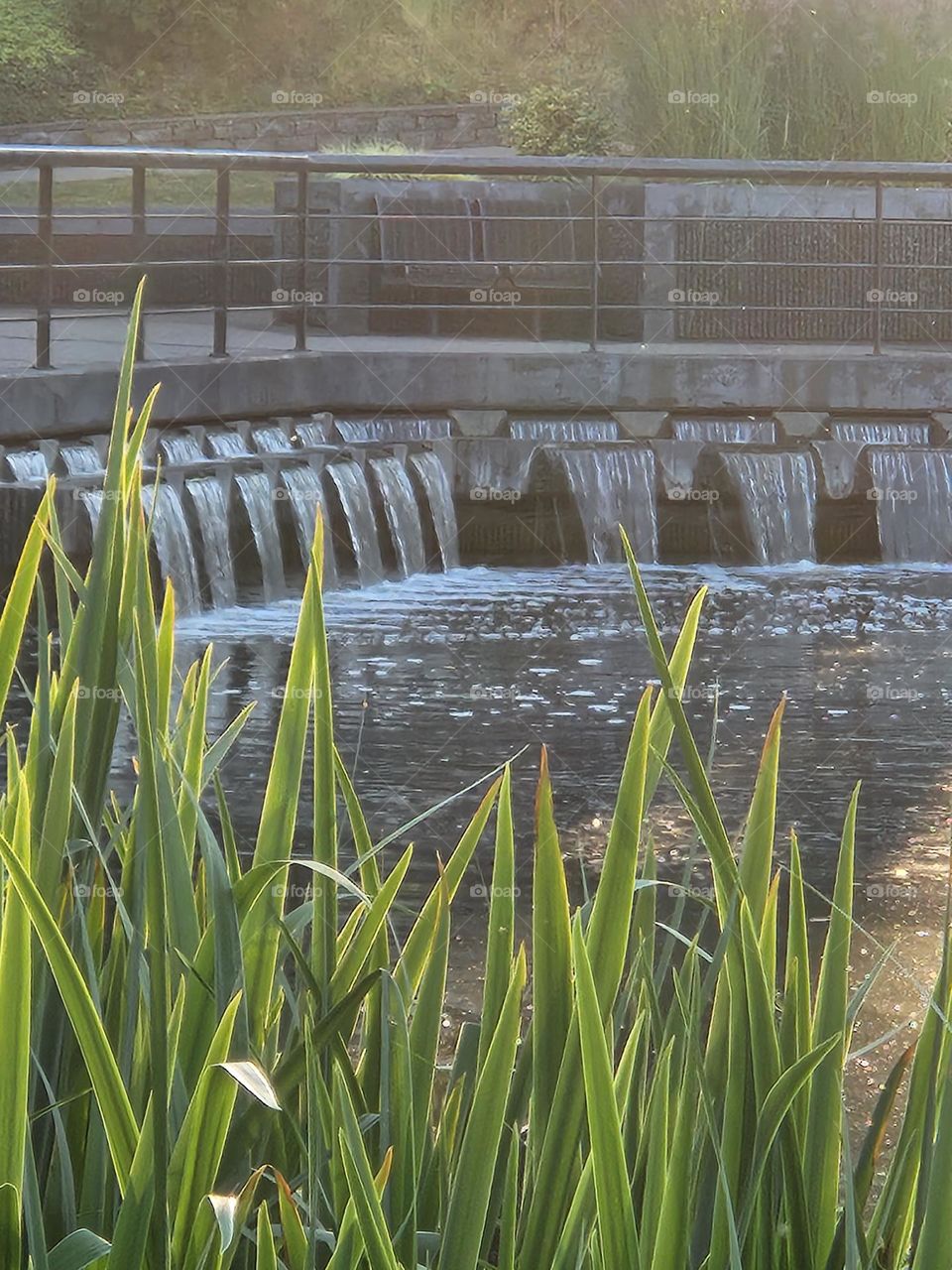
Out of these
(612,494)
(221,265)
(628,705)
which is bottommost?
(628,705)

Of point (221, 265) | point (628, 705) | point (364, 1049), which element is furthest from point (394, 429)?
point (364, 1049)

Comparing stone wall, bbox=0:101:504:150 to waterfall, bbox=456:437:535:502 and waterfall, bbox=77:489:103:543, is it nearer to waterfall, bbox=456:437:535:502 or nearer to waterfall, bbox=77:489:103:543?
waterfall, bbox=456:437:535:502

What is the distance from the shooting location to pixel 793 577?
866 cm

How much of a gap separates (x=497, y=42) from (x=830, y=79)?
22.3 metres

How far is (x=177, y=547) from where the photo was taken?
770 cm

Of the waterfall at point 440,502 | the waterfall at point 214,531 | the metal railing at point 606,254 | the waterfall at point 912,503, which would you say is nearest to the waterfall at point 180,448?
the waterfall at point 214,531

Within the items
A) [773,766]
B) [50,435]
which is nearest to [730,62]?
[50,435]

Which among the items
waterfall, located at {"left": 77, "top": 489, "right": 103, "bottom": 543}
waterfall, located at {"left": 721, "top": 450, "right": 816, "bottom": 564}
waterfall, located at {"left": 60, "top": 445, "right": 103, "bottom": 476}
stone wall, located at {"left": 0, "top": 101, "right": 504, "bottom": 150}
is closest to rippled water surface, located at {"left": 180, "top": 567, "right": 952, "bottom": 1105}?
waterfall, located at {"left": 721, "top": 450, "right": 816, "bottom": 564}

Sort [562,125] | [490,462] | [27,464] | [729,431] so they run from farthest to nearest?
1. [562,125]
2. [729,431]
3. [490,462]
4. [27,464]

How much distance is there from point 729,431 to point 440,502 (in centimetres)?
174

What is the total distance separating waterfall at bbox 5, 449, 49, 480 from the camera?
7.38 metres

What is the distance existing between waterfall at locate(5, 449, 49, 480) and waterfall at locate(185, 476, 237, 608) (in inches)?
25.5

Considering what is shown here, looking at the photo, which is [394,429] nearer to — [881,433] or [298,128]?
[881,433]

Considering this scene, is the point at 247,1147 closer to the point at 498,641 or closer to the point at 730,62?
the point at 498,641
